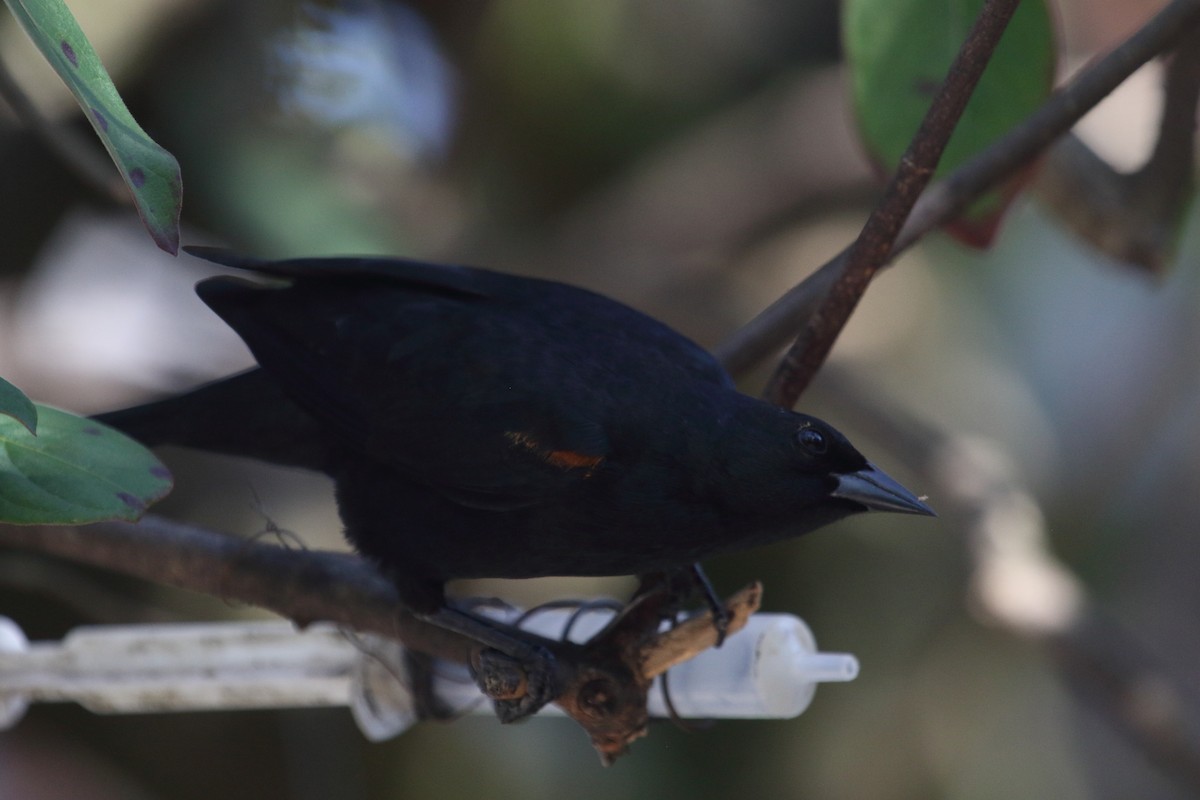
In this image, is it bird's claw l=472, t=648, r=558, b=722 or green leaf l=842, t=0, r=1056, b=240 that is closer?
bird's claw l=472, t=648, r=558, b=722

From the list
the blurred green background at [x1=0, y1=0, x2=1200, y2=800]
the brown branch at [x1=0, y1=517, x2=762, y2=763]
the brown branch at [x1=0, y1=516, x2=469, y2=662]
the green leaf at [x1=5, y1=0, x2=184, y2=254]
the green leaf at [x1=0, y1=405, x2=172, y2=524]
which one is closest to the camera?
the green leaf at [x1=5, y1=0, x2=184, y2=254]

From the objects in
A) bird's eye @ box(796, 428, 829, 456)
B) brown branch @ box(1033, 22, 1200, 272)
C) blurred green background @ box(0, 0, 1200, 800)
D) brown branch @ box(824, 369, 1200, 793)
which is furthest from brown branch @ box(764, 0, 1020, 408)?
blurred green background @ box(0, 0, 1200, 800)

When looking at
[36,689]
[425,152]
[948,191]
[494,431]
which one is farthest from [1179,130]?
[425,152]

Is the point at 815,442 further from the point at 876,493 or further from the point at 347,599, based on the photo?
the point at 347,599

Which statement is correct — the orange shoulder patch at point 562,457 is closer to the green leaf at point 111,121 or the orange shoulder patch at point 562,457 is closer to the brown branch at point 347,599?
the brown branch at point 347,599

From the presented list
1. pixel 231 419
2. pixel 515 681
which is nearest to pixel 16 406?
pixel 515 681

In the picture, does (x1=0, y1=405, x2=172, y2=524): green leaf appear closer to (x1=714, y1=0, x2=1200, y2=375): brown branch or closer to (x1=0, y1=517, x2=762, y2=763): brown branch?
(x1=0, y1=517, x2=762, y2=763): brown branch

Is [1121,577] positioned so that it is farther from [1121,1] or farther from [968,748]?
[1121,1]
